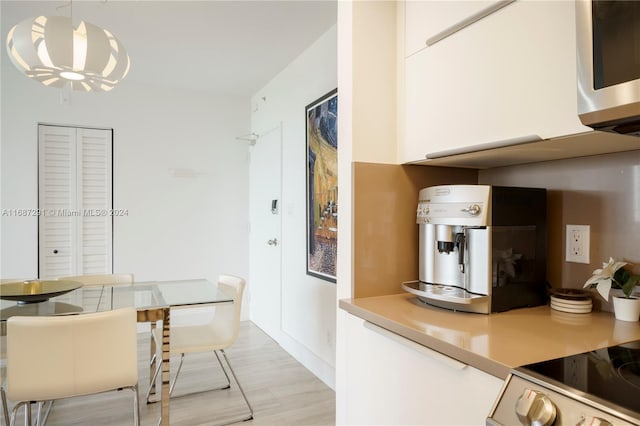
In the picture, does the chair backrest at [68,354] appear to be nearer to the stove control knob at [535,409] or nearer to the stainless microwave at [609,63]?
the stove control knob at [535,409]

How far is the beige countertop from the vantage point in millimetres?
948

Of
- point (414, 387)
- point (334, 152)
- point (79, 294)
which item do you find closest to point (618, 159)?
point (414, 387)

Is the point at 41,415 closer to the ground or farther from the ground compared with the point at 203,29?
closer to the ground

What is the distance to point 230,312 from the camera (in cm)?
262

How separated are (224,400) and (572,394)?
2.38 m

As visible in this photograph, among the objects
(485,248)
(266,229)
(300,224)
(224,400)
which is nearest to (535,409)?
(485,248)

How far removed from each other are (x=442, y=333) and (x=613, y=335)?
46 cm

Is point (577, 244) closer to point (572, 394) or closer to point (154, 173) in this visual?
point (572, 394)

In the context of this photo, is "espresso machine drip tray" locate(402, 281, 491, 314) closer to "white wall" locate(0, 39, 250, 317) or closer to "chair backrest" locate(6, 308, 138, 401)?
"chair backrest" locate(6, 308, 138, 401)

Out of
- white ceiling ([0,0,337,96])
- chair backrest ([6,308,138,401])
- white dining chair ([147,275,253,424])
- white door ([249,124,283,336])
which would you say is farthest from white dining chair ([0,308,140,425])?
white door ([249,124,283,336])

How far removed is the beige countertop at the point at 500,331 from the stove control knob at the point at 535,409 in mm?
109

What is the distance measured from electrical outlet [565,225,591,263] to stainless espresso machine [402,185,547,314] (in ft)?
0.26

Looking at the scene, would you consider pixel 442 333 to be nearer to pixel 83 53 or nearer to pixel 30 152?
pixel 83 53

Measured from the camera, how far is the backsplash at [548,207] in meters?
1.27
